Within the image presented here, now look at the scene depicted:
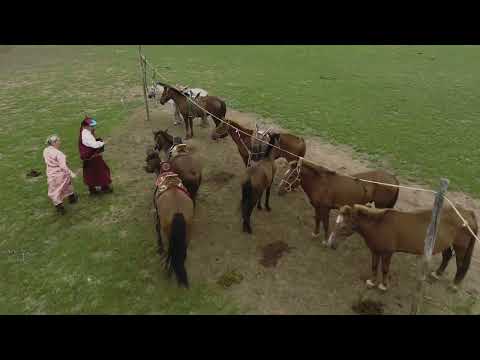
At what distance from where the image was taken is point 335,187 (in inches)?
252

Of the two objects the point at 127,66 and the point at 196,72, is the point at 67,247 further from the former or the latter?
the point at 127,66

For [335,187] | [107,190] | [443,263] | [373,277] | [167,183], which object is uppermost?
[167,183]

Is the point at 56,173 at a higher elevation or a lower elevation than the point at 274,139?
lower

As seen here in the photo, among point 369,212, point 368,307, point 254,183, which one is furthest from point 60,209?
point 368,307

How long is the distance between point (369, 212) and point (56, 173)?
6513 mm

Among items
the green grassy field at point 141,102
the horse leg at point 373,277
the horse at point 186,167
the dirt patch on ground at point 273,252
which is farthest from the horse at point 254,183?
the horse leg at point 373,277

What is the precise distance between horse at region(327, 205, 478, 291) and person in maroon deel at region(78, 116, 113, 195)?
18.2ft

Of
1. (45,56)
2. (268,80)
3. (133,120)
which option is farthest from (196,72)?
(45,56)

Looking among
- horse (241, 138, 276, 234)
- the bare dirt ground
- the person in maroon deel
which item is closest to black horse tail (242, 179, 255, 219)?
horse (241, 138, 276, 234)

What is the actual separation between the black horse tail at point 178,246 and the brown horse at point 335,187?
7.65 ft

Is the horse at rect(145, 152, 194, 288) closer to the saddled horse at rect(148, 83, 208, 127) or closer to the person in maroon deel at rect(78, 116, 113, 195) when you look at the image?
the person in maroon deel at rect(78, 116, 113, 195)

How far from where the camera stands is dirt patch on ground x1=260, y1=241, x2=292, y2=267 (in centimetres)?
633

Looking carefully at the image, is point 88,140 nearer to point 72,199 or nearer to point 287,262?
point 72,199

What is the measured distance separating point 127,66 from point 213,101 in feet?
36.5
